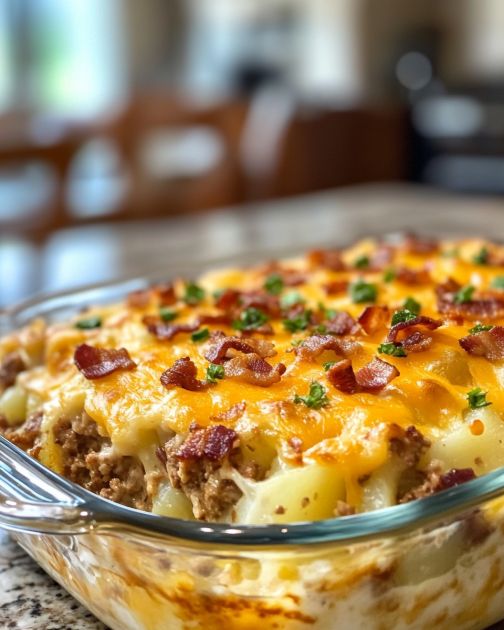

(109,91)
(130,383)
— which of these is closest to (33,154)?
(130,383)

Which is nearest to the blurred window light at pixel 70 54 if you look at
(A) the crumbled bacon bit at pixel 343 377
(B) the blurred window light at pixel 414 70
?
Answer: (B) the blurred window light at pixel 414 70

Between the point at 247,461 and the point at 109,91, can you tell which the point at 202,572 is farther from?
the point at 109,91

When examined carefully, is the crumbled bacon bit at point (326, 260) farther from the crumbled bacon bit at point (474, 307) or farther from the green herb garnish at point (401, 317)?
the green herb garnish at point (401, 317)

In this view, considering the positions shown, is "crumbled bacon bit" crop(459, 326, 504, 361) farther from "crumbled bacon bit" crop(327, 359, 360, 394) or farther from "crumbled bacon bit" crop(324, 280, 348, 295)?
"crumbled bacon bit" crop(324, 280, 348, 295)

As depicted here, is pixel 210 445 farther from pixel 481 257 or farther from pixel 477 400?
pixel 481 257

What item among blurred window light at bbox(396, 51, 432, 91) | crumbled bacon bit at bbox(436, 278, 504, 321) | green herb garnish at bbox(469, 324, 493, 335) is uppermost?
blurred window light at bbox(396, 51, 432, 91)

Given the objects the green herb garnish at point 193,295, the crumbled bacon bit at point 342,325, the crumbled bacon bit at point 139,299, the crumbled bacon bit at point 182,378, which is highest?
the crumbled bacon bit at point 139,299

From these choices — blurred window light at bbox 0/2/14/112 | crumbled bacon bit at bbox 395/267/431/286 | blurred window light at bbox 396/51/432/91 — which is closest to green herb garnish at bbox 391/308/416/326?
crumbled bacon bit at bbox 395/267/431/286
